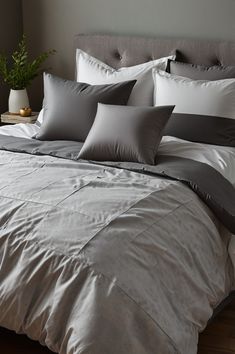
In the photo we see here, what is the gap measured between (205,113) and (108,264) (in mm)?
1450

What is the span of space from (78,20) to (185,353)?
2.80 metres

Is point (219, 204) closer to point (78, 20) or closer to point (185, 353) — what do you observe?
point (185, 353)

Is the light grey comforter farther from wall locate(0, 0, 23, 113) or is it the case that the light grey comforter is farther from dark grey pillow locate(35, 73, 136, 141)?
wall locate(0, 0, 23, 113)

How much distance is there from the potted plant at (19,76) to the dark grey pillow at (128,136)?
1342mm

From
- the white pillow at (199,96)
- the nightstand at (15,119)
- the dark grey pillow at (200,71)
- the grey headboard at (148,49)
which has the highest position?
the grey headboard at (148,49)

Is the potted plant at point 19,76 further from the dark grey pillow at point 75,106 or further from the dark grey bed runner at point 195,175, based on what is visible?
the dark grey bed runner at point 195,175

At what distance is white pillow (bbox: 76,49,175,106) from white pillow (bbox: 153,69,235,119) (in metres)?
0.14

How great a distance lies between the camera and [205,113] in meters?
3.47

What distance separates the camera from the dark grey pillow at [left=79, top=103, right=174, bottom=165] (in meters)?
3.13

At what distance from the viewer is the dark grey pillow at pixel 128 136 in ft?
10.3

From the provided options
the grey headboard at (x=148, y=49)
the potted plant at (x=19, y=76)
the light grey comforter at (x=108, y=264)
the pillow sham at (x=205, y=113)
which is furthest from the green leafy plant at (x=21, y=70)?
the light grey comforter at (x=108, y=264)

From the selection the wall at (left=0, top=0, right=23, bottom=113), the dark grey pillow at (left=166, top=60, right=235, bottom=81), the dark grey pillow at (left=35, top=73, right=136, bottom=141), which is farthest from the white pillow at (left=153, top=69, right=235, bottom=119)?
the wall at (left=0, top=0, right=23, bottom=113)

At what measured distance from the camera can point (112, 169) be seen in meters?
3.03

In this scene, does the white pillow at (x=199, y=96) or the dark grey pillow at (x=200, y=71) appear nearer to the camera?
the white pillow at (x=199, y=96)
